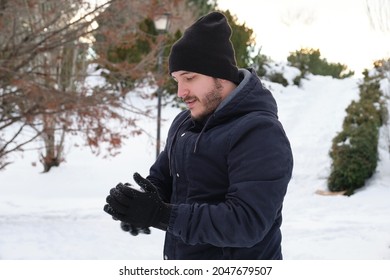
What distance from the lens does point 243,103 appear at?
5.47 feet

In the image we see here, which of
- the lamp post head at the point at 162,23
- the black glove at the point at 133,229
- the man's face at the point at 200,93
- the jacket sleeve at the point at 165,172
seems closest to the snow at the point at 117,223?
the lamp post head at the point at 162,23

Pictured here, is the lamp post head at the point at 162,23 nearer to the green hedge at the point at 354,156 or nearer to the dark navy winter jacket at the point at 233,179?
the green hedge at the point at 354,156

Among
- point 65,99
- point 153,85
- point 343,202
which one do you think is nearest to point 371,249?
point 343,202

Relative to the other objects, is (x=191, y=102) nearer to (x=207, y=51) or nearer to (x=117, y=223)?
(x=207, y=51)

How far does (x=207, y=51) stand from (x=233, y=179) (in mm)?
485

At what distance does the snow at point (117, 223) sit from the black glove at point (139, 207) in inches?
177

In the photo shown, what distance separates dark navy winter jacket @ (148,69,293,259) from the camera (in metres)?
1.50

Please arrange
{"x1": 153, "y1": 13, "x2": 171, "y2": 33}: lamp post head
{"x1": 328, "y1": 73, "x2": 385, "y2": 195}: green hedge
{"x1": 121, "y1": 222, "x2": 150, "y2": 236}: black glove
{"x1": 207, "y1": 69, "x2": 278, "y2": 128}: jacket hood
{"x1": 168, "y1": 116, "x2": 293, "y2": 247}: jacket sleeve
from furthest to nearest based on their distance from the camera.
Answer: {"x1": 328, "y1": 73, "x2": 385, "y2": 195}: green hedge
{"x1": 153, "y1": 13, "x2": 171, "y2": 33}: lamp post head
{"x1": 121, "y1": 222, "x2": 150, "y2": 236}: black glove
{"x1": 207, "y1": 69, "x2": 278, "y2": 128}: jacket hood
{"x1": 168, "y1": 116, "x2": 293, "y2": 247}: jacket sleeve

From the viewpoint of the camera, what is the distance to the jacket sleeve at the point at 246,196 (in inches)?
58.7

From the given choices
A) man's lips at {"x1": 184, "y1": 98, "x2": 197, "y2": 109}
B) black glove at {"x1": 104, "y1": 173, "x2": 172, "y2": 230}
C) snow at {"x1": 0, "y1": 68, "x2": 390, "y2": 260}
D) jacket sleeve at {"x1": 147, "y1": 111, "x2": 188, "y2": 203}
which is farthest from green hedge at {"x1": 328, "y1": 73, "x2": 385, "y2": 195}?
black glove at {"x1": 104, "y1": 173, "x2": 172, "y2": 230}

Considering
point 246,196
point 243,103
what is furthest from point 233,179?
point 243,103

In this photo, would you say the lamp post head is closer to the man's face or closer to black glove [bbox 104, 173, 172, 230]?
the man's face
